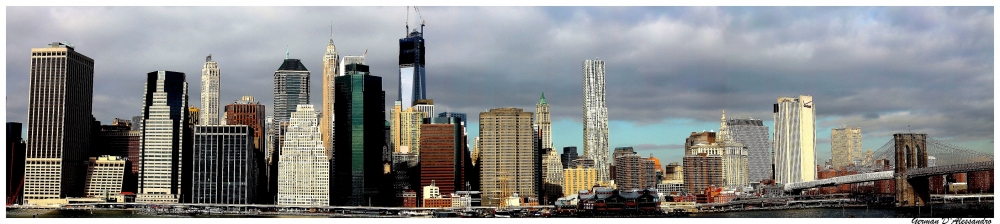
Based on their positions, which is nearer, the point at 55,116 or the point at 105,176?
the point at 55,116

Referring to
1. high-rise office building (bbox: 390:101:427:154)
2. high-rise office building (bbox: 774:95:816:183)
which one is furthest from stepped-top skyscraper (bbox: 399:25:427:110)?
high-rise office building (bbox: 774:95:816:183)

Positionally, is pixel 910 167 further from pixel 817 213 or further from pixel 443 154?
pixel 443 154

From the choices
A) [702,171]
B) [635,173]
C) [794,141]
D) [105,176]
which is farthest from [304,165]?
[794,141]

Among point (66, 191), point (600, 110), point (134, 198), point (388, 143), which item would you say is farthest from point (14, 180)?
point (600, 110)

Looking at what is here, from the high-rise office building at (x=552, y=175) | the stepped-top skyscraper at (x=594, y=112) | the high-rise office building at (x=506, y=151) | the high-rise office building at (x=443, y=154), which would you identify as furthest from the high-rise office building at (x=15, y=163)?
the stepped-top skyscraper at (x=594, y=112)

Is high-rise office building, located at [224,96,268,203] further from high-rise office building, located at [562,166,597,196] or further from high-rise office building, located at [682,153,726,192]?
high-rise office building, located at [682,153,726,192]
